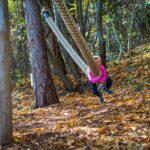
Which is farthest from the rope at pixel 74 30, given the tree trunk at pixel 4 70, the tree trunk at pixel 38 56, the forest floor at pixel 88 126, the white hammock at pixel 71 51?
the tree trunk at pixel 38 56

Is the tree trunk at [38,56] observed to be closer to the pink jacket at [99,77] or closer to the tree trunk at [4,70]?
the pink jacket at [99,77]

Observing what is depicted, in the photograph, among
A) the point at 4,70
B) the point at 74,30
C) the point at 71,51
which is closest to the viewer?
the point at 4,70

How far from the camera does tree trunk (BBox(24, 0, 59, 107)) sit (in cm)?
879

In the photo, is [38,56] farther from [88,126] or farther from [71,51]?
[88,126]

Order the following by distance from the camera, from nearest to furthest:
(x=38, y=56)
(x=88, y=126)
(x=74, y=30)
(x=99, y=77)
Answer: (x=74, y=30)
(x=88, y=126)
(x=99, y=77)
(x=38, y=56)

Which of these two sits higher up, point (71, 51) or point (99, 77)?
point (71, 51)

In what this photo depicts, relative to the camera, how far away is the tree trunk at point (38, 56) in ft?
28.8

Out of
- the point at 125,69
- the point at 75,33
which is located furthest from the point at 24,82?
the point at 75,33

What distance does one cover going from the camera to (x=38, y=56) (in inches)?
347

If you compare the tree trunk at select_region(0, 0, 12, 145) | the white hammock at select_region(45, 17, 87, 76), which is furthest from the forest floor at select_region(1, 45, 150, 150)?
the white hammock at select_region(45, 17, 87, 76)

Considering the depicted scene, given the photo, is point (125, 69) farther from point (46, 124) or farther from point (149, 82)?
point (46, 124)

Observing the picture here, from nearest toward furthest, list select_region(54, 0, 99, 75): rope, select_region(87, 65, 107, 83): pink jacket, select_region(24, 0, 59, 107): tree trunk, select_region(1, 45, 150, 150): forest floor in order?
select_region(54, 0, 99, 75): rope → select_region(1, 45, 150, 150): forest floor → select_region(87, 65, 107, 83): pink jacket → select_region(24, 0, 59, 107): tree trunk

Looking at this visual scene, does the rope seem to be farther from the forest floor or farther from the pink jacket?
the forest floor

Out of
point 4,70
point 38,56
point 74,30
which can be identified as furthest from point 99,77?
point 4,70
